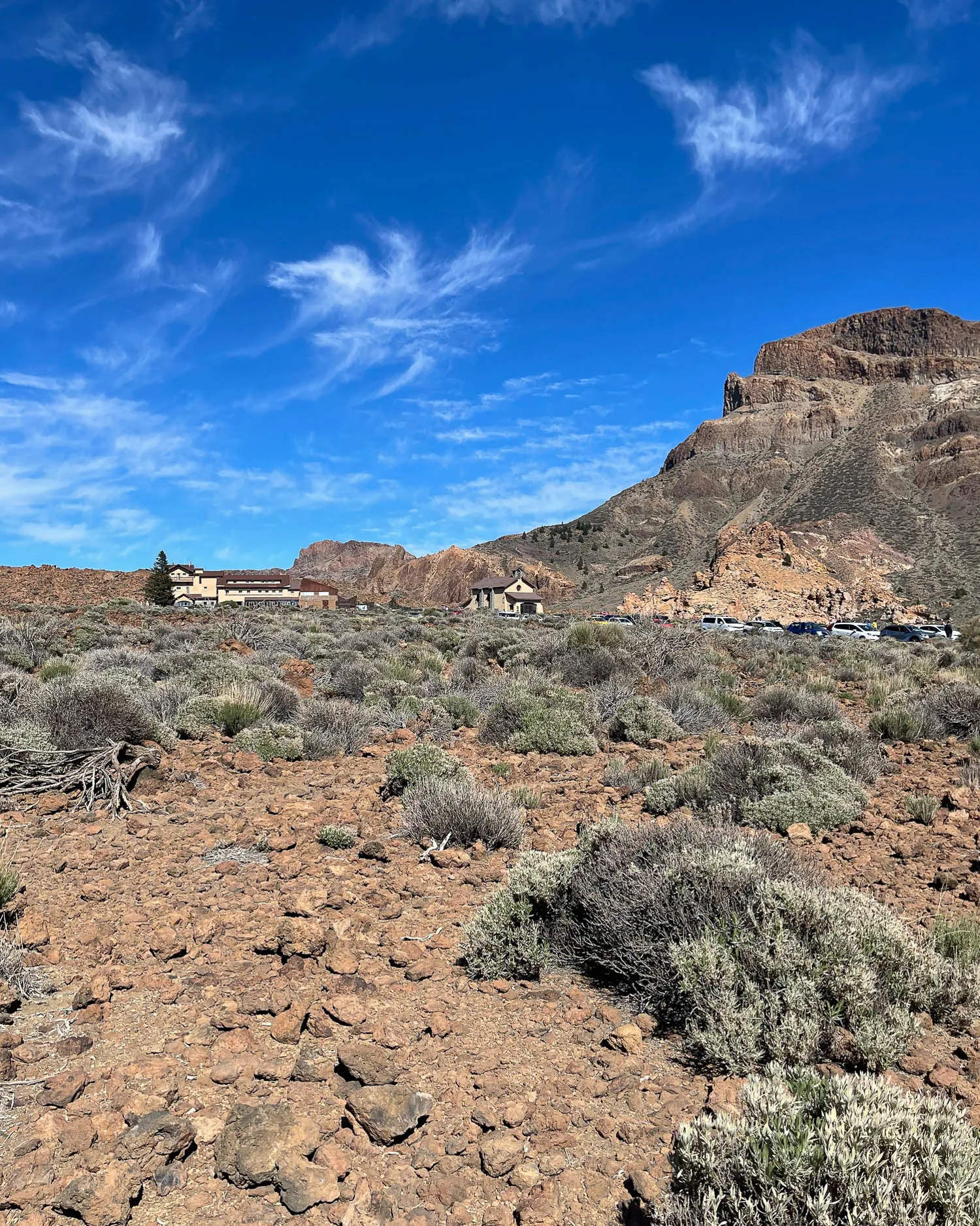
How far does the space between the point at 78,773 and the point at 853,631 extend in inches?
1509

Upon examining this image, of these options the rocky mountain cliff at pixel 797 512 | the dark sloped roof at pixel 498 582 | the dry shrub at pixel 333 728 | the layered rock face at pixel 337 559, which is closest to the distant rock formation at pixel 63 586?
the rocky mountain cliff at pixel 797 512

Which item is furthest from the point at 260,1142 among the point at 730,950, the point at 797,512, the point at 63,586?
the point at 797,512

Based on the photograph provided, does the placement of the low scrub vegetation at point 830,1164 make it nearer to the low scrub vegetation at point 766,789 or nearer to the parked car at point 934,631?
the low scrub vegetation at point 766,789

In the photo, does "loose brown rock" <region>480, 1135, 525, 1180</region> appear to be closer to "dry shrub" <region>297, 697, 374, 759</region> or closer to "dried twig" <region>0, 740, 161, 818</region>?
"dried twig" <region>0, 740, 161, 818</region>

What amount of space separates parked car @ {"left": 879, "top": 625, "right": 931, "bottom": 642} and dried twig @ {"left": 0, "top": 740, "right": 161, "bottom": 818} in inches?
1291

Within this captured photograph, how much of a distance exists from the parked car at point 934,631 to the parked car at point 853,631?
203 centimetres

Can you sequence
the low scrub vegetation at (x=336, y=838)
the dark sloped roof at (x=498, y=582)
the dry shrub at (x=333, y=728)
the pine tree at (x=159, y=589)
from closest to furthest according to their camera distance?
the low scrub vegetation at (x=336, y=838) < the dry shrub at (x=333, y=728) < the pine tree at (x=159, y=589) < the dark sloped roof at (x=498, y=582)

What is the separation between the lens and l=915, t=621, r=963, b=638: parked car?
33969mm

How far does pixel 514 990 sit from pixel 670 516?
91.3 metres

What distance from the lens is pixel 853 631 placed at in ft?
123

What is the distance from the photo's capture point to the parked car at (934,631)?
3397 cm

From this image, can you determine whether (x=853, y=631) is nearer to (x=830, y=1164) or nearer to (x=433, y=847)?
(x=433, y=847)

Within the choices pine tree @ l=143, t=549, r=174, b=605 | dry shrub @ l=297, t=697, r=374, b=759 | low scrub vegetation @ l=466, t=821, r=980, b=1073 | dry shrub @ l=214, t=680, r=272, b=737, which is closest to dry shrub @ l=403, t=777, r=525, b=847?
low scrub vegetation @ l=466, t=821, r=980, b=1073

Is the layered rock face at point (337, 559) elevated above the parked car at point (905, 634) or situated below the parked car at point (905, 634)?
above
